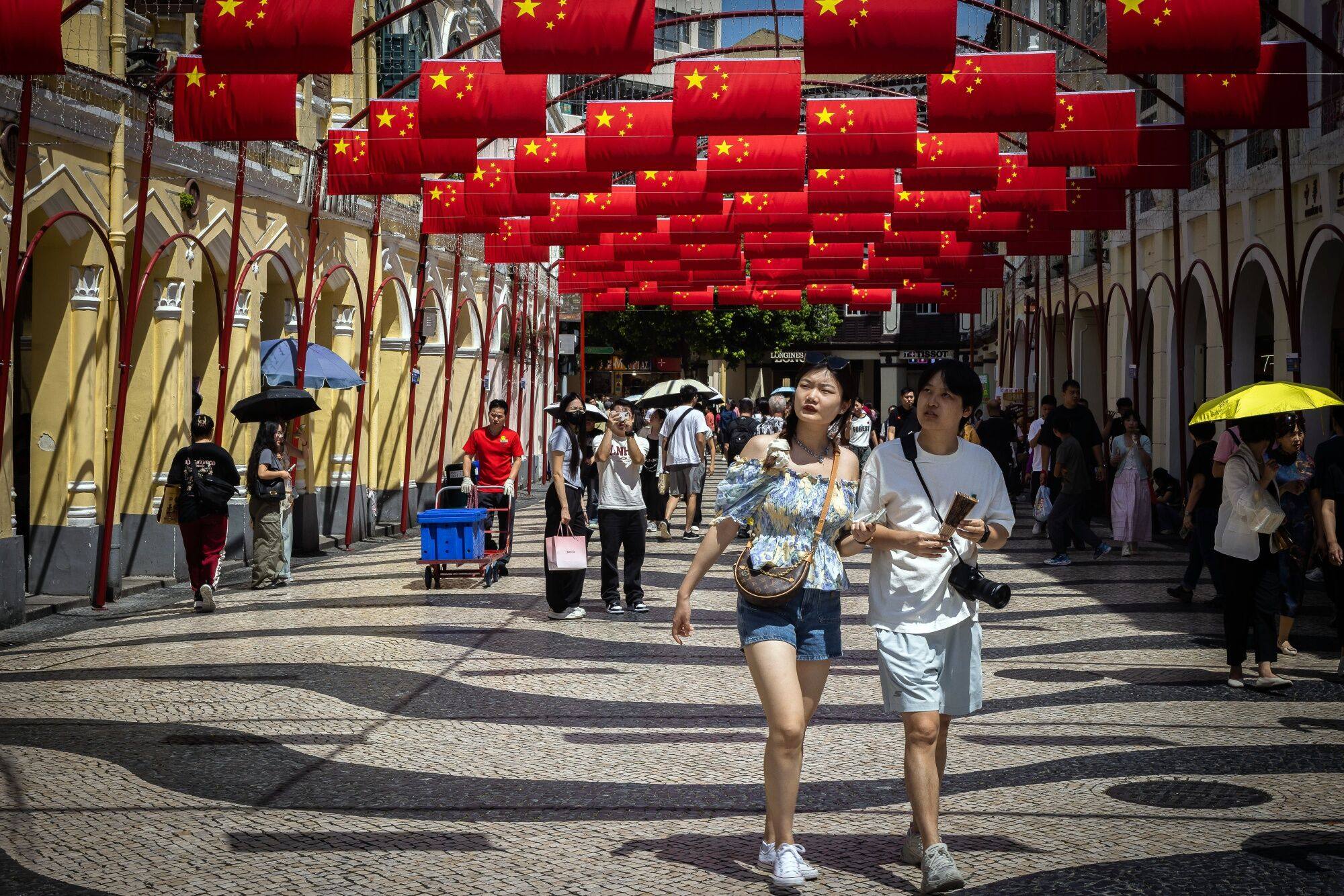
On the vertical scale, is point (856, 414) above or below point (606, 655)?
above

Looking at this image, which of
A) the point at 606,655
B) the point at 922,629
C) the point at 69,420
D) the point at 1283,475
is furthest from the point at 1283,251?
the point at 922,629

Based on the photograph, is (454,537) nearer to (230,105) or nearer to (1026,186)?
(230,105)

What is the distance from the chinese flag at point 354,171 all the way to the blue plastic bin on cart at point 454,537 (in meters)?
4.02

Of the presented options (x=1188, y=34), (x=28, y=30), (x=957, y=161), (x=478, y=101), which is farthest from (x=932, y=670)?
(x=957, y=161)

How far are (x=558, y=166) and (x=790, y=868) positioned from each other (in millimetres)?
14467

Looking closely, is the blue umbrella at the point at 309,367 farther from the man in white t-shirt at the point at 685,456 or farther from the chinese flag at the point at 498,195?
the man in white t-shirt at the point at 685,456

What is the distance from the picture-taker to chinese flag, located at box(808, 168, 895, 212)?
Result: 21.7 meters

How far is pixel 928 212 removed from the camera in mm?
23469

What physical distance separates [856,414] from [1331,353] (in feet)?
20.5

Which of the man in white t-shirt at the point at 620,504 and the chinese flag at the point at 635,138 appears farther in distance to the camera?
the chinese flag at the point at 635,138

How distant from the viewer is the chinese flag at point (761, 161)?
61.6ft

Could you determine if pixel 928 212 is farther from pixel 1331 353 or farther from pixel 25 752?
pixel 25 752

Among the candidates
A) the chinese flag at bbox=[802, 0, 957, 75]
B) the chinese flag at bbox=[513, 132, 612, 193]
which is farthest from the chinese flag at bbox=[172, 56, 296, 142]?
the chinese flag at bbox=[513, 132, 612, 193]

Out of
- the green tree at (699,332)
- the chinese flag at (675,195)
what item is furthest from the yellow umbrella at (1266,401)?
the green tree at (699,332)
